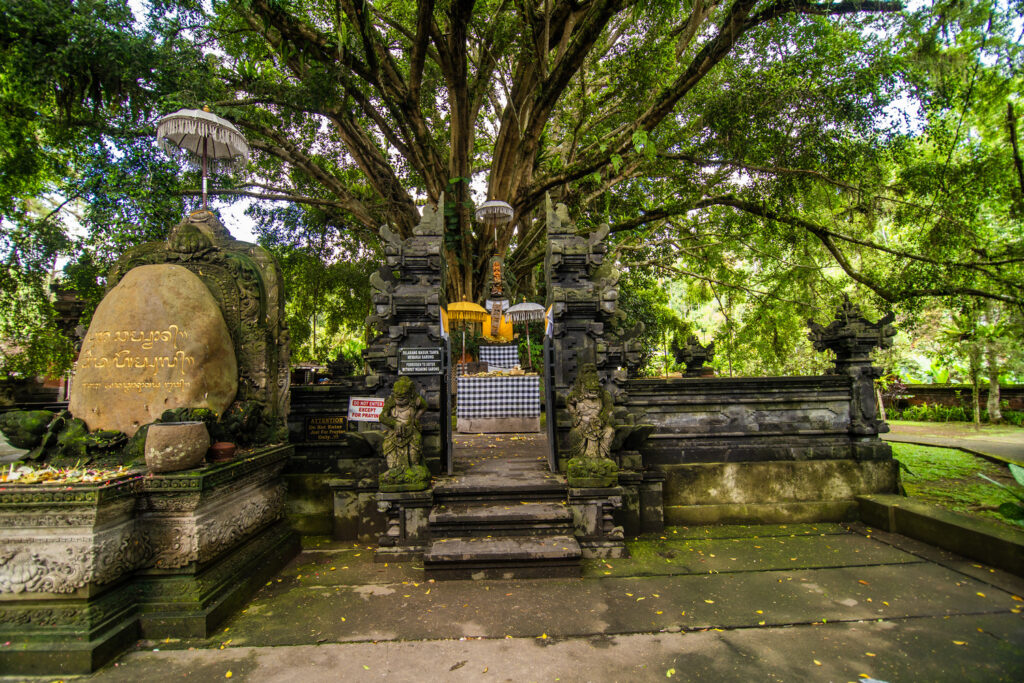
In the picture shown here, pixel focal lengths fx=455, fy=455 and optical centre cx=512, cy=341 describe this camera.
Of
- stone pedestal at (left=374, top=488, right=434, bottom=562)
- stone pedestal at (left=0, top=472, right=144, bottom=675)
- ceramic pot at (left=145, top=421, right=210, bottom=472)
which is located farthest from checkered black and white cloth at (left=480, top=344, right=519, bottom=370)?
stone pedestal at (left=0, top=472, right=144, bottom=675)

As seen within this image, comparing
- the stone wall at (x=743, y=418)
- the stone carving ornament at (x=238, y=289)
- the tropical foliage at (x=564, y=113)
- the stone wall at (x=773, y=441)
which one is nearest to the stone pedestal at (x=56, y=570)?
the stone carving ornament at (x=238, y=289)

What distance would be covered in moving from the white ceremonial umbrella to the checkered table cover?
216 inches

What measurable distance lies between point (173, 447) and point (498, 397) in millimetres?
6336

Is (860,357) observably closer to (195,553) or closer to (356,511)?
(356,511)

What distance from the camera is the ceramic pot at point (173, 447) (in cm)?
350

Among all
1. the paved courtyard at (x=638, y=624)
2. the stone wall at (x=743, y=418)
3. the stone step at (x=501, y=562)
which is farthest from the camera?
the stone wall at (x=743, y=418)

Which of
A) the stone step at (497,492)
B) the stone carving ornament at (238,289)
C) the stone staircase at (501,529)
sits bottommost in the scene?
the stone staircase at (501,529)

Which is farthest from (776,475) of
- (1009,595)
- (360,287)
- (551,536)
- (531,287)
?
(360,287)

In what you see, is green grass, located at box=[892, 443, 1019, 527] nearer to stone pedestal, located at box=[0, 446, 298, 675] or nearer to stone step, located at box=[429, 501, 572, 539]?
stone step, located at box=[429, 501, 572, 539]

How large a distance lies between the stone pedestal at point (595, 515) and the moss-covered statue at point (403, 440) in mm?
1566

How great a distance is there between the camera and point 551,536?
4.44 metres

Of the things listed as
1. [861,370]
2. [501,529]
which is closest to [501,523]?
[501,529]

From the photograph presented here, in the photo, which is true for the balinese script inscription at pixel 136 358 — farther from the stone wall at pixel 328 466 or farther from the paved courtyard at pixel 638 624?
the paved courtyard at pixel 638 624

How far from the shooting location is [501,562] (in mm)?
4184
